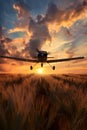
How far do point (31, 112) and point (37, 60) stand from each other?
Result: 38221 mm

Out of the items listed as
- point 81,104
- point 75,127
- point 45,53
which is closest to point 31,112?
point 75,127

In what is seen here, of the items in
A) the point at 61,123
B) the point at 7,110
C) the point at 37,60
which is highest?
the point at 37,60

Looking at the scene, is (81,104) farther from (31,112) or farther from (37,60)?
(37,60)

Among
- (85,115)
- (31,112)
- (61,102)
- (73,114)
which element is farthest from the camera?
(61,102)

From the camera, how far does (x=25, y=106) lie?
410cm

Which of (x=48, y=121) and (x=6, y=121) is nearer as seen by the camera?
(x=6, y=121)

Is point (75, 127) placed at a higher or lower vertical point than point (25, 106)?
lower

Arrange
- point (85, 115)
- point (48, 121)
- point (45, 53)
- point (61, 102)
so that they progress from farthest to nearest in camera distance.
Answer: point (45, 53), point (61, 102), point (85, 115), point (48, 121)

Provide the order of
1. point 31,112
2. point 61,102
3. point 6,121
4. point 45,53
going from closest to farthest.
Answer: point 6,121 < point 31,112 < point 61,102 < point 45,53

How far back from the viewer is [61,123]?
4656mm

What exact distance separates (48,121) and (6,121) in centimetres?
83

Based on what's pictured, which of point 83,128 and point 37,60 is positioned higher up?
point 37,60

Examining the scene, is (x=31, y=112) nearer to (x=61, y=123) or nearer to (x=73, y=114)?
(x=61, y=123)

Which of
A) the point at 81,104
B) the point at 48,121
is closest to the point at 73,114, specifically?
the point at 81,104
